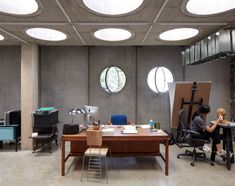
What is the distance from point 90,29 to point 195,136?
3281 mm

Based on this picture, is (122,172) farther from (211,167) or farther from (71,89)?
(71,89)

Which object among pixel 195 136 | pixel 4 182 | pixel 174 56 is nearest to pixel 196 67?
pixel 174 56

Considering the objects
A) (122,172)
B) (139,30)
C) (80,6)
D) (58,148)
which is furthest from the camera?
(58,148)

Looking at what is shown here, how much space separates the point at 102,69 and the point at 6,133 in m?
3.26

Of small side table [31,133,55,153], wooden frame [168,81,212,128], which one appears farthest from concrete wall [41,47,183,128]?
small side table [31,133,55,153]

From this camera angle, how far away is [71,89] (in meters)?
6.30

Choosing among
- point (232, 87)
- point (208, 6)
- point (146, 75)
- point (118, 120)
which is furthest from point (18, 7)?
point (232, 87)

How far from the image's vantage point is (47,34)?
4.90 m

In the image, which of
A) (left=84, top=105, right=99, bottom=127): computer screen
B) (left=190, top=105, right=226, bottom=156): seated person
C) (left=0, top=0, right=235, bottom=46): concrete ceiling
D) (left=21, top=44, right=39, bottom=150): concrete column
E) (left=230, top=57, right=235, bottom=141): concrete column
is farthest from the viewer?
(left=230, top=57, right=235, bottom=141): concrete column

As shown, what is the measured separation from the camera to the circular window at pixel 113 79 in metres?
6.32

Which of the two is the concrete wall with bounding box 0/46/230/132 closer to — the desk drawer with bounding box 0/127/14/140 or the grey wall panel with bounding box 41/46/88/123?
the grey wall panel with bounding box 41/46/88/123

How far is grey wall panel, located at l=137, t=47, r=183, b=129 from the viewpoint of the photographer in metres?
6.32

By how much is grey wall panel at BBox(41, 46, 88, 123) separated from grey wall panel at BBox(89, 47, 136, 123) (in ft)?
0.75

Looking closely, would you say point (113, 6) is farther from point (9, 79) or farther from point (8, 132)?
point (9, 79)
